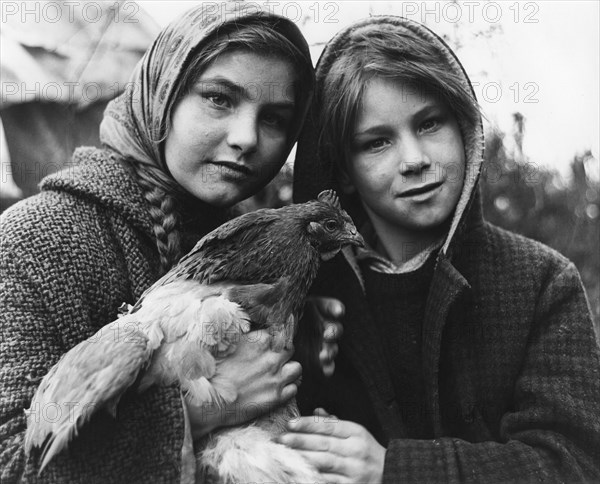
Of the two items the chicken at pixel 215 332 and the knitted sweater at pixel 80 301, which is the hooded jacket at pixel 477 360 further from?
the knitted sweater at pixel 80 301

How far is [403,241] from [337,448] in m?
0.69

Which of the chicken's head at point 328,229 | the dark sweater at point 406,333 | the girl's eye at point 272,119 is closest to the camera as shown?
the chicken's head at point 328,229

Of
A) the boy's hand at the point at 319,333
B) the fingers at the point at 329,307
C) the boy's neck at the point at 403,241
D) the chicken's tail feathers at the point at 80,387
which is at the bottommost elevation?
the boy's hand at the point at 319,333

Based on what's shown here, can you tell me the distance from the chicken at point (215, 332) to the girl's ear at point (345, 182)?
1.15 feet

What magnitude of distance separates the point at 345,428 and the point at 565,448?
1.77 feet

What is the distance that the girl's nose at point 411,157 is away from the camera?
150 cm

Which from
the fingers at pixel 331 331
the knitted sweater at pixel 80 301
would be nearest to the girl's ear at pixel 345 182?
the fingers at pixel 331 331

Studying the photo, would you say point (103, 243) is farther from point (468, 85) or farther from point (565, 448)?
point (565, 448)

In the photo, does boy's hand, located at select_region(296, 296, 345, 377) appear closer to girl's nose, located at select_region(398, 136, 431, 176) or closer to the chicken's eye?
the chicken's eye

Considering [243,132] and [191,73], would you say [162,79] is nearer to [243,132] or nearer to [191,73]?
[191,73]

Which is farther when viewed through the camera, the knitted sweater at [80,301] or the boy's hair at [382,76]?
the boy's hair at [382,76]

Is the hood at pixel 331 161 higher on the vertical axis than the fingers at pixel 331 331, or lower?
higher

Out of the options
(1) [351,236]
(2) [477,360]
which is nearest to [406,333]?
(2) [477,360]

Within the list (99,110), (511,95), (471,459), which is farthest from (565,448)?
(99,110)
